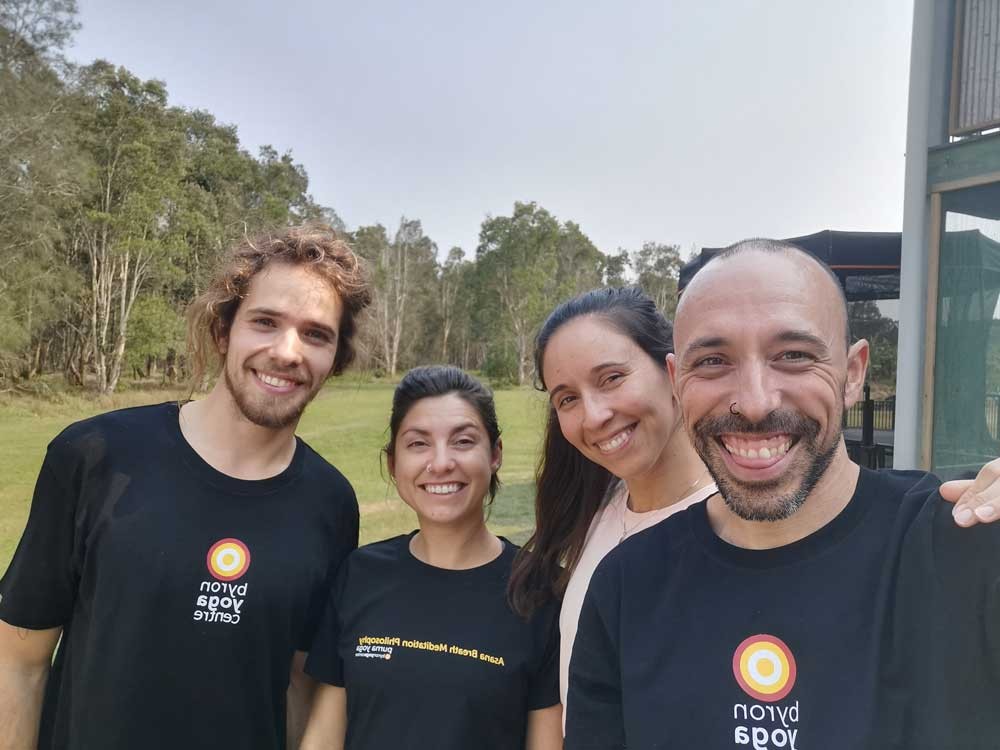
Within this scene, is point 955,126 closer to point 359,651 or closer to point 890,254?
point 890,254

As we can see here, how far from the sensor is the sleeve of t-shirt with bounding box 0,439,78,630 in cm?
202

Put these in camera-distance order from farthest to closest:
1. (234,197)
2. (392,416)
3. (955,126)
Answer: (234,197) < (955,126) < (392,416)

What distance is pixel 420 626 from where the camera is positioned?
196 cm

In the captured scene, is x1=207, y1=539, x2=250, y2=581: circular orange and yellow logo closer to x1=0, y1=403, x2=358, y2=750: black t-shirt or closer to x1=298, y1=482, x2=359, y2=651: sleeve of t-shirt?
x1=0, y1=403, x2=358, y2=750: black t-shirt

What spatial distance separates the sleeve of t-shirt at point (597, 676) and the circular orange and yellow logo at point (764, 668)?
0.25 m

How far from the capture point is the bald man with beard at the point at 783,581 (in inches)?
44.4

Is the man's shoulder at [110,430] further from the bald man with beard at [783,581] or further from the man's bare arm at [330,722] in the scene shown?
the bald man with beard at [783,581]

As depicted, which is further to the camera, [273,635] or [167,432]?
[167,432]

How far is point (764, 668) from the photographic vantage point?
1.22 m

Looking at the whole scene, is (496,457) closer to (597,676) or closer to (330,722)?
(330,722)

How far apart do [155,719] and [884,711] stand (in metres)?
1.76

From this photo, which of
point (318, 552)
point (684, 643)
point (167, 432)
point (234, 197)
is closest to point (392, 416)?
point (318, 552)

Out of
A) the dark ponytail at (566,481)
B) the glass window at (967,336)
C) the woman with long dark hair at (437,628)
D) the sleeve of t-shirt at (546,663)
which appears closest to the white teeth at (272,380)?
the woman with long dark hair at (437,628)

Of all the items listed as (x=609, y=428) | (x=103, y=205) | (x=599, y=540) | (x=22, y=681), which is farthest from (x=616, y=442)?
(x=103, y=205)
